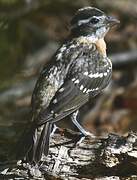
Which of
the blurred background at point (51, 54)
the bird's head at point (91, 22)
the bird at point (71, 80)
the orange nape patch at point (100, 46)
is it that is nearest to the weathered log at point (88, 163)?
the bird at point (71, 80)

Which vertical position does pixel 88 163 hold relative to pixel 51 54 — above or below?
below

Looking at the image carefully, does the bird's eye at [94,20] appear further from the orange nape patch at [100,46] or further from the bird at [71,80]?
the orange nape patch at [100,46]

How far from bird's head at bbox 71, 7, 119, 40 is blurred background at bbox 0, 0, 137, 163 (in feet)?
5.25

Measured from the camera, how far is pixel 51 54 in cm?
1295

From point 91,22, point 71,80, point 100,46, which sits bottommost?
point 71,80

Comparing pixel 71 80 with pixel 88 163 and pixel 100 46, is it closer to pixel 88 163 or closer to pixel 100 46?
pixel 100 46

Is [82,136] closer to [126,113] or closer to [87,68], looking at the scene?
[87,68]

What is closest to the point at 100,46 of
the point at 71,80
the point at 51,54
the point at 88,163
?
the point at 71,80

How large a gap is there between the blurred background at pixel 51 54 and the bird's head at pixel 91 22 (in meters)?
1.60

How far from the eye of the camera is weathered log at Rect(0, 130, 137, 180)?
7.69 meters

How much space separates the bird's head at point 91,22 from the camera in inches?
342

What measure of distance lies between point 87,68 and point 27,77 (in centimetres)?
384

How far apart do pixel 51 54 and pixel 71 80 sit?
4.81m

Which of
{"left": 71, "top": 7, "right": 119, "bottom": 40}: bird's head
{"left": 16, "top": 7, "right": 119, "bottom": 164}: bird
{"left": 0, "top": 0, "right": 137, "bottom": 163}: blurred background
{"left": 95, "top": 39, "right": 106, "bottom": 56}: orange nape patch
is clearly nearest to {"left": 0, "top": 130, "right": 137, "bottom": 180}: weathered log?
{"left": 16, "top": 7, "right": 119, "bottom": 164}: bird
